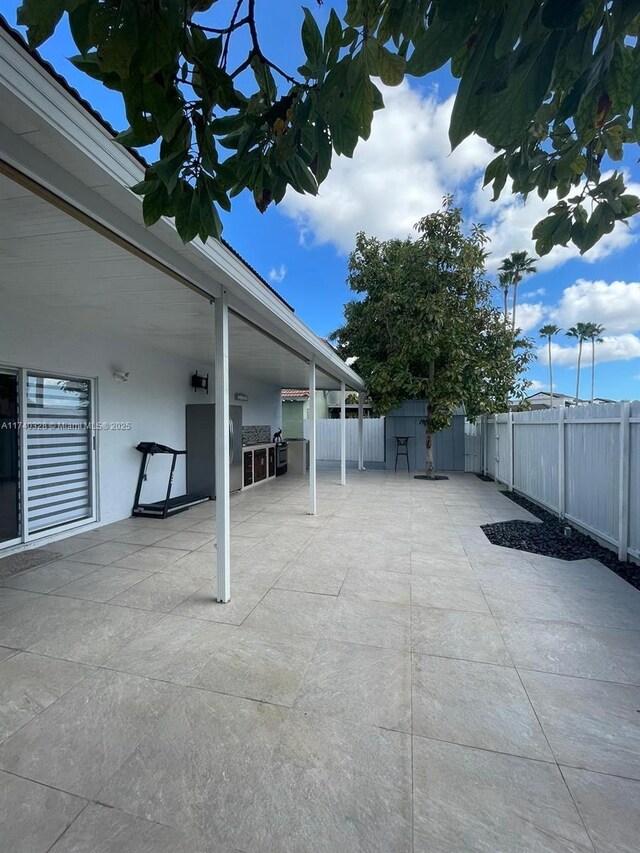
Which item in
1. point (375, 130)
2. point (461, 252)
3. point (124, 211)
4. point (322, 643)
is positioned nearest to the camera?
point (375, 130)

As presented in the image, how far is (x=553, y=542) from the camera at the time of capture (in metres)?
4.80

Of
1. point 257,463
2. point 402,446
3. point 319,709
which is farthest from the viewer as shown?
point 402,446

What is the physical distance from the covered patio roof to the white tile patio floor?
7.87 ft

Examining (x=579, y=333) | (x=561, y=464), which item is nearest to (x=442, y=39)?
(x=561, y=464)

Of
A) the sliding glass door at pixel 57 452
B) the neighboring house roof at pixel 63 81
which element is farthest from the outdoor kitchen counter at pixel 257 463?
the neighboring house roof at pixel 63 81

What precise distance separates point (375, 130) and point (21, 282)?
3539mm

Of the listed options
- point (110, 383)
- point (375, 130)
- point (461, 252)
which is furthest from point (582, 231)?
point (461, 252)

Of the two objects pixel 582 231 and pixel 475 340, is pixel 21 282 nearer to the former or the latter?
pixel 582 231

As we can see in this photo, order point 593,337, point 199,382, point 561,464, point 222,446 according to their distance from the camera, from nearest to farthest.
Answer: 1. point 222,446
2. point 561,464
3. point 199,382
4. point 593,337

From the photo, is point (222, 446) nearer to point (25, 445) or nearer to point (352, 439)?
point (25, 445)

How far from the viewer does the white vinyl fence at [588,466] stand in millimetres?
3973

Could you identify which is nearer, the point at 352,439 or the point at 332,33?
the point at 332,33

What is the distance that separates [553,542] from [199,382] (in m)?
6.23

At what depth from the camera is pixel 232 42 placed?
1223 millimetres
